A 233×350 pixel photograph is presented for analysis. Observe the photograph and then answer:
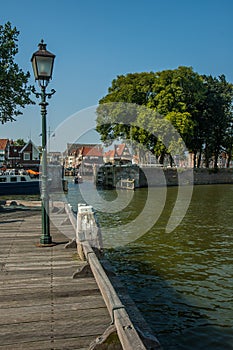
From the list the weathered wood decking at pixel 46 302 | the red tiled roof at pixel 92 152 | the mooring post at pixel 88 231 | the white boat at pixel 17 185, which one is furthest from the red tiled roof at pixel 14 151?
the mooring post at pixel 88 231

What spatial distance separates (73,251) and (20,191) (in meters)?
32.1

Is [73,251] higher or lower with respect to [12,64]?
lower

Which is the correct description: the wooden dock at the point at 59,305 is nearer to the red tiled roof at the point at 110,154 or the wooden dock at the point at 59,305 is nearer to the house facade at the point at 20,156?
the house facade at the point at 20,156

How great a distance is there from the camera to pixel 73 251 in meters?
8.58

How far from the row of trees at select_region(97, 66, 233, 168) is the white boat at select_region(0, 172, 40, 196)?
15716mm

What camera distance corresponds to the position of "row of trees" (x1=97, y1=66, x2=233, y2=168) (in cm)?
4872

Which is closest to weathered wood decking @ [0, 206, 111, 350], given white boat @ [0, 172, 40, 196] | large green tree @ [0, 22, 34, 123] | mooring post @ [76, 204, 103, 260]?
mooring post @ [76, 204, 103, 260]

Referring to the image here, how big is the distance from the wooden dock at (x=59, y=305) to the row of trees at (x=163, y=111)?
4096 centimetres

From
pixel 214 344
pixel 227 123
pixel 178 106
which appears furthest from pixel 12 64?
pixel 227 123

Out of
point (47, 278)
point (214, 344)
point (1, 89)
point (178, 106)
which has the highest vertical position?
point (178, 106)

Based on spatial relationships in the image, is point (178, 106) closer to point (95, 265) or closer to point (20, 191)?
point (20, 191)

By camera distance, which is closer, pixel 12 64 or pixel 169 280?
pixel 169 280

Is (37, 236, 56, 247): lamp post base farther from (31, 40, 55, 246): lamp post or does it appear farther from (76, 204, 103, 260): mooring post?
(76, 204, 103, 260): mooring post

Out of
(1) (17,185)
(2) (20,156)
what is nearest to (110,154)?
(2) (20,156)
